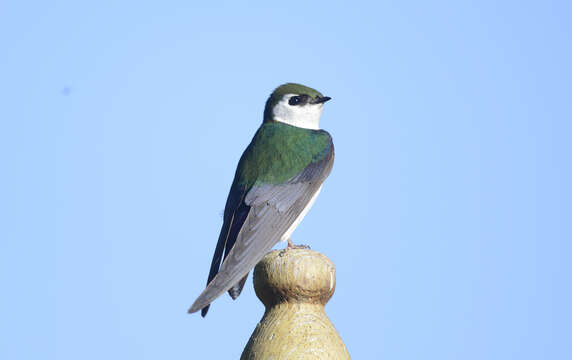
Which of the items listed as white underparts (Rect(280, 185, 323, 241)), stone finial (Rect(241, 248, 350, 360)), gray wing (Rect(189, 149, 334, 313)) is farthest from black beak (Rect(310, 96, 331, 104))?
stone finial (Rect(241, 248, 350, 360))

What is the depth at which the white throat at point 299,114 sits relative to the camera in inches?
328

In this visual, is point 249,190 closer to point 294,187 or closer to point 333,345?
point 294,187

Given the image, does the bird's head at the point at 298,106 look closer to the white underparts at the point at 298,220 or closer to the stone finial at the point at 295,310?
the white underparts at the point at 298,220

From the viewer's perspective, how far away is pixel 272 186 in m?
6.91

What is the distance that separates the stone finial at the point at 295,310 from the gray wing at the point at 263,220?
0.49 m

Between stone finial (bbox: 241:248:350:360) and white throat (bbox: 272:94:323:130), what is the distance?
3241 millimetres

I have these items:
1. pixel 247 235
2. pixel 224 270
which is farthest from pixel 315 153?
pixel 224 270

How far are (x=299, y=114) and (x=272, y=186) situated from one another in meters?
1.64

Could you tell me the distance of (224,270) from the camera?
583cm

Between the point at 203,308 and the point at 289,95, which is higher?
the point at 289,95

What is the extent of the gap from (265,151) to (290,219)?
2.59 ft

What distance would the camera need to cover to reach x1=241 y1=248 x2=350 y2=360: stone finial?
4785 mm

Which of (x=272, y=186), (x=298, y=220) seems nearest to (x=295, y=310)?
(x=272, y=186)

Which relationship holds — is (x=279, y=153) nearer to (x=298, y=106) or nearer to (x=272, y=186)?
(x=272, y=186)
